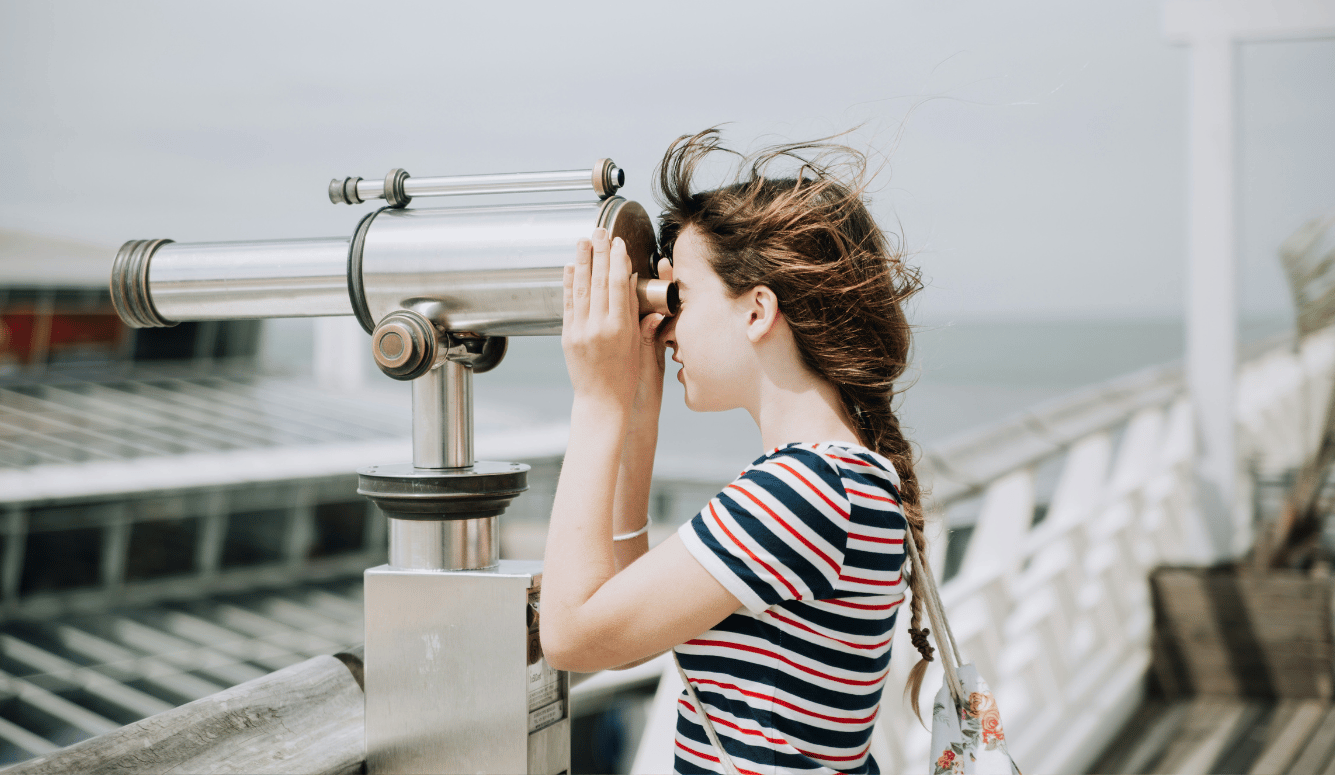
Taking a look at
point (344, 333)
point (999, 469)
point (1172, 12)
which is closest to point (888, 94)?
point (999, 469)

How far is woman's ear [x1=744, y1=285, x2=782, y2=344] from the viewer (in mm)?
826

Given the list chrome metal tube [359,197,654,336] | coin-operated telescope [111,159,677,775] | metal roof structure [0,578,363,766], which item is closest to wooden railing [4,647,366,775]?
coin-operated telescope [111,159,677,775]

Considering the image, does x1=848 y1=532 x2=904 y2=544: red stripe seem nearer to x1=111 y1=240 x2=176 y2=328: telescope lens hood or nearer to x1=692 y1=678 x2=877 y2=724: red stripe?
x1=692 y1=678 x2=877 y2=724: red stripe

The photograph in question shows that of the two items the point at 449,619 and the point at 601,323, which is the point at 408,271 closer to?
the point at 601,323

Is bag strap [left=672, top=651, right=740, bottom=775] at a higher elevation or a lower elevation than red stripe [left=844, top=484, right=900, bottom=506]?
lower

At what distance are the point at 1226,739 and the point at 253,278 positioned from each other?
10.3ft

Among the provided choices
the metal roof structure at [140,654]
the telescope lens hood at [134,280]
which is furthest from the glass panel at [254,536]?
the telescope lens hood at [134,280]

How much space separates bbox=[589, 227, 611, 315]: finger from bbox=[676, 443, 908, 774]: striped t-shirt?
0.55 ft

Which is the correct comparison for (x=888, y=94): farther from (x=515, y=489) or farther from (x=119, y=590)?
(x=119, y=590)

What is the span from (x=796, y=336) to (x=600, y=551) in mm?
244

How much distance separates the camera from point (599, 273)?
747 mm

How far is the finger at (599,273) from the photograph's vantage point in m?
0.75

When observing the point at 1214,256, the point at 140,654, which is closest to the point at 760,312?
the point at 1214,256

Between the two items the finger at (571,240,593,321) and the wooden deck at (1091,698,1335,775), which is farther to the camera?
the wooden deck at (1091,698,1335,775)
